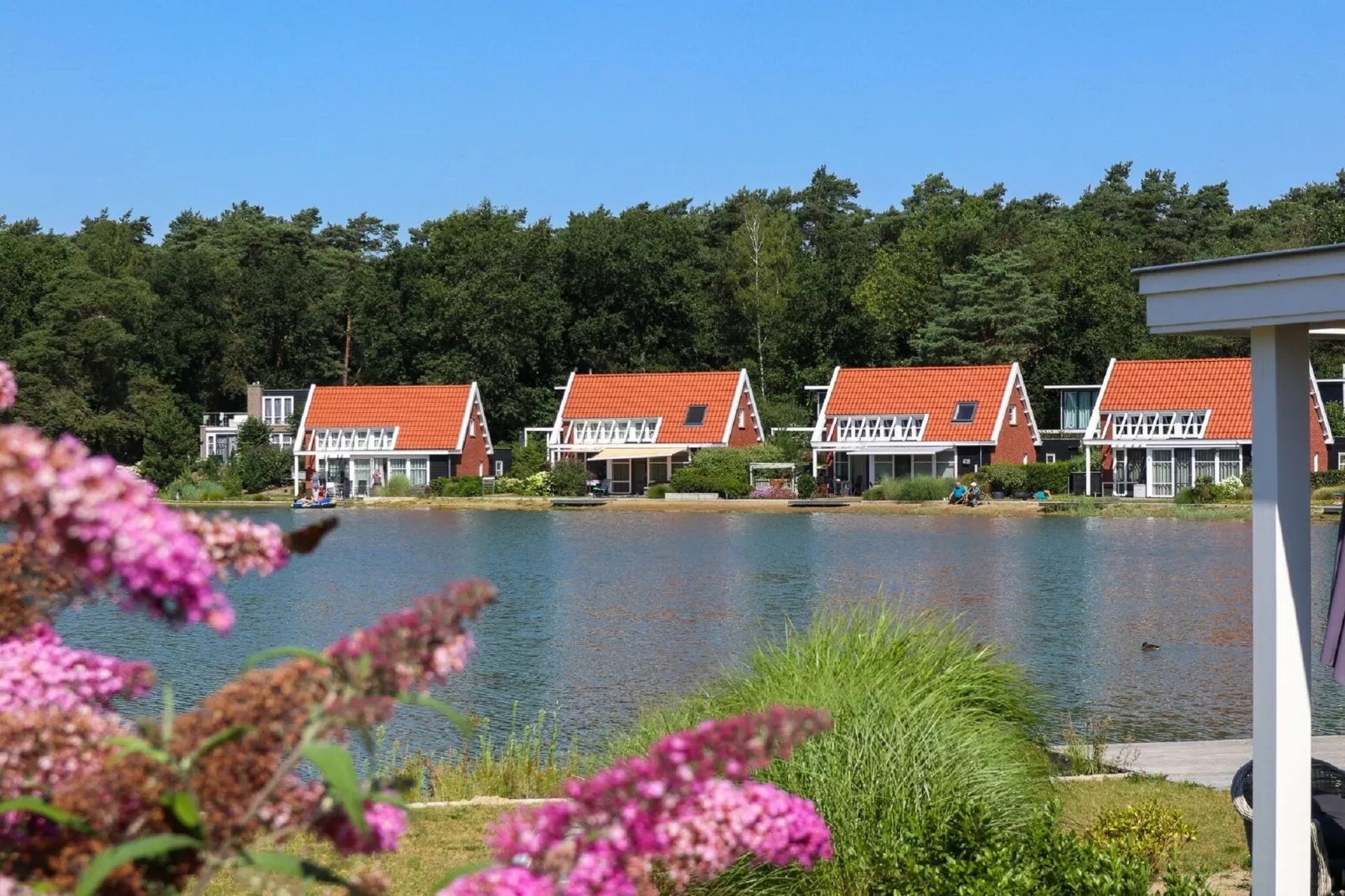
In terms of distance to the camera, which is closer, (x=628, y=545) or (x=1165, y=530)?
(x=628, y=545)

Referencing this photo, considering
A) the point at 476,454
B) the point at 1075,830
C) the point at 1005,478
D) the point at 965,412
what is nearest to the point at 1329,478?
the point at 1005,478

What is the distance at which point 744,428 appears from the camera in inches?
2724

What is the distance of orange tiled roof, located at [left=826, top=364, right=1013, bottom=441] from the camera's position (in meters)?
64.2

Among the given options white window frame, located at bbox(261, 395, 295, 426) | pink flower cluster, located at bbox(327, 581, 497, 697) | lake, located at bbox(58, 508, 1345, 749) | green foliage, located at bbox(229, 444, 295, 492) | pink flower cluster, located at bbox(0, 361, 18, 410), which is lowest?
lake, located at bbox(58, 508, 1345, 749)

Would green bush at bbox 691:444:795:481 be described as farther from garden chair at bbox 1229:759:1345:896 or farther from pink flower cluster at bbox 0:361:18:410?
pink flower cluster at bbox 0:361:18:410

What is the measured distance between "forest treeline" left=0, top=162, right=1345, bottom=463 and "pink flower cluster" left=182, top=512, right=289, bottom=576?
69.1m

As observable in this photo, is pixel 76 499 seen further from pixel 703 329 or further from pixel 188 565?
pixel 703 329

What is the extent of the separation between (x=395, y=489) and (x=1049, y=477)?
85.8ft

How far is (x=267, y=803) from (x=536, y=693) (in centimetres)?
1654

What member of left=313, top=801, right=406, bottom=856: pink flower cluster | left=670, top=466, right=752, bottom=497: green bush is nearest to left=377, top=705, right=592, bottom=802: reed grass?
left=313, top=801, right=406, bottom=856: pink flower cluster

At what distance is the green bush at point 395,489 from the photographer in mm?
68750

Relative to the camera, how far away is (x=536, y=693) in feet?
61.2

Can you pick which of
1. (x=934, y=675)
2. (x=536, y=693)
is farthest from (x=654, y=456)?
(x=934, y=675)

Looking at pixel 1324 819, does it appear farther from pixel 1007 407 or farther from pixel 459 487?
pixel 459 487
